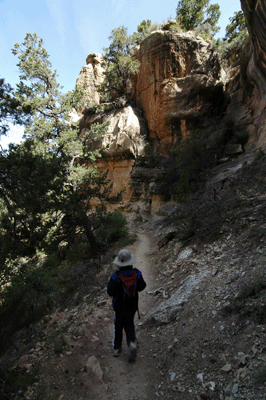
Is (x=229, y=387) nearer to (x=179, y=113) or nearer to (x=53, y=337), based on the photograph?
(x=53, y=337)

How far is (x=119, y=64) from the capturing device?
1984 centimetres

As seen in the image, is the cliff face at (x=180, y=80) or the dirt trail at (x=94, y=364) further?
the cliff face at (x=180, y=80)

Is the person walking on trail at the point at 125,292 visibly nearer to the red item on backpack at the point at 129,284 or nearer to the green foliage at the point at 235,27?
the red item on backpack at the point at 129,284

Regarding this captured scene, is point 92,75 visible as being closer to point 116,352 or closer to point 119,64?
point 119,64

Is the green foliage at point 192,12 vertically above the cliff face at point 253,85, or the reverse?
the green foliage at point 192,12

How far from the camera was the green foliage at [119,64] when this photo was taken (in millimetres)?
19547

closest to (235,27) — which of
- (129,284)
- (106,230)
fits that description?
(106,230)

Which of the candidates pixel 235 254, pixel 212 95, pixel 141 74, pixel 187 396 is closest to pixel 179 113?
pixel 212 95

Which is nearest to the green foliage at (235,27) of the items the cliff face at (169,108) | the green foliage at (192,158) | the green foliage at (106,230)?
→ the cliff face at (169,108)

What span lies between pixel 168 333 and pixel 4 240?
12.8ft

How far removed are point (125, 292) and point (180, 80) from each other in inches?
708

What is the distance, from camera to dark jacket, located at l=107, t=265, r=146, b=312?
11.2ft

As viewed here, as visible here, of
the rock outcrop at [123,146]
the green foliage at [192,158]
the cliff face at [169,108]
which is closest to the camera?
the green foliage at [192,158]

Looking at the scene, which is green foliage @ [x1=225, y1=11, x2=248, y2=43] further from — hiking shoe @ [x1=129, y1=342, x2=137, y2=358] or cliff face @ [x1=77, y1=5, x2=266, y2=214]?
hiking shoe @ [x1=129, y1=342, x2=137, y2=358]
